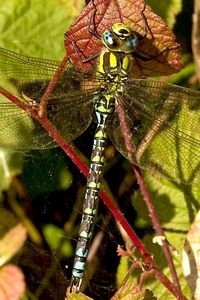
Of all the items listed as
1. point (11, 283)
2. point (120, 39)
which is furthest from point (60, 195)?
point (120, 39)

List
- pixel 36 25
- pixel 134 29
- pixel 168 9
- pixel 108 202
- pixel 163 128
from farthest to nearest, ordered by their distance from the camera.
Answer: pixel 168 9 < pixel 36 25 < pixel 163 128 < pixel 134 29 < pixel 108 202

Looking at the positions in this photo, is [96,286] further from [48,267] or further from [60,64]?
[60,64]

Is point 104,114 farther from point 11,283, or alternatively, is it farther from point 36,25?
point 11,283

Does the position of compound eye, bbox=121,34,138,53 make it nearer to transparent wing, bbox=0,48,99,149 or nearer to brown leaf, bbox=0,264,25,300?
transparent wing, bbox=0,48,99,149

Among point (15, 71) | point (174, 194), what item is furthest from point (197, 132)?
point (15, 71)

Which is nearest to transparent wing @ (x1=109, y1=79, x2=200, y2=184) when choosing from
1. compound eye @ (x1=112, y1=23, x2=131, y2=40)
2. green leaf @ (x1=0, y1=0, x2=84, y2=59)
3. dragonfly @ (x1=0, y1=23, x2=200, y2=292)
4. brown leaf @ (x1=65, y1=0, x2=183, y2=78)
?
dragonfly @ (x1=0, y1=23, x2=200, y2=292)

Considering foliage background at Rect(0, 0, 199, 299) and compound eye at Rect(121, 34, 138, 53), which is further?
foliage background at Rect(0, 0, 199, 299)
